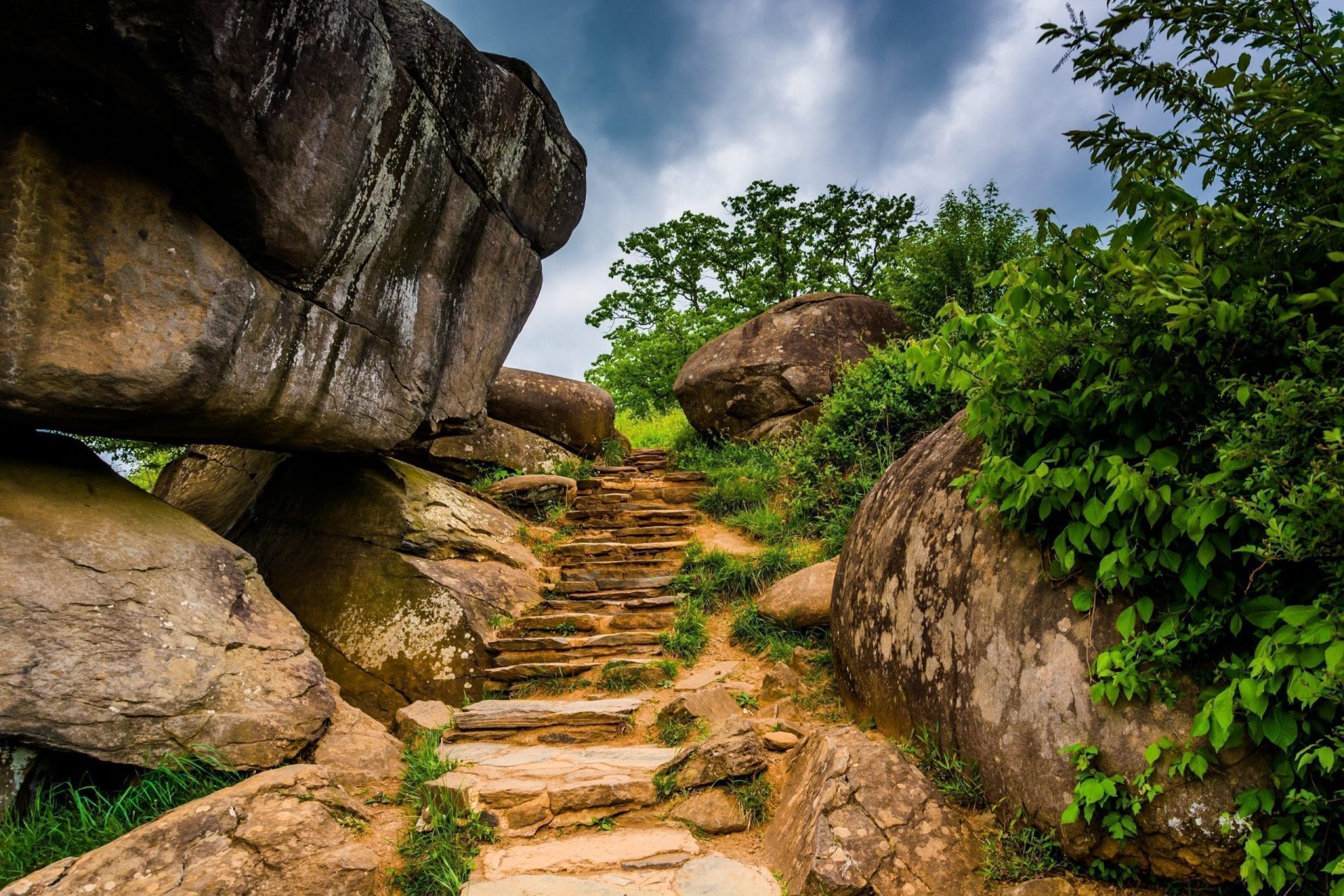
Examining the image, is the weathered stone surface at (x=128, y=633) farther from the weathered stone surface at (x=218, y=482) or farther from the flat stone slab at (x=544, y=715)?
the weathered stone surface at (x=218, y=482)

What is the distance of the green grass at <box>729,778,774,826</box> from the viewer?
137 inches

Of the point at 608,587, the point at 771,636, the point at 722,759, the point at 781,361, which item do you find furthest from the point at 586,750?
the point at 781,361

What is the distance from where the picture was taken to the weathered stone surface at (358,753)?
3857mm

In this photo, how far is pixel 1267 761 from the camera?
2318 mm

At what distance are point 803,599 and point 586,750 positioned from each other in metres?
2.30

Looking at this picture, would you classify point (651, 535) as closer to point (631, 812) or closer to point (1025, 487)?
point (631, 812)

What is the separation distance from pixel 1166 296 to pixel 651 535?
7148 mm

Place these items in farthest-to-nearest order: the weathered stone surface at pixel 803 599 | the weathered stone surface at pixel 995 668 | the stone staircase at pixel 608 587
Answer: the stone staircase at pixel 608 587 → the weathered stone surface at pixel 803 599 → the weathered stone surface at pixel 995 668

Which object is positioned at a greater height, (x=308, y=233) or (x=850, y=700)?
(x=308, y=233)

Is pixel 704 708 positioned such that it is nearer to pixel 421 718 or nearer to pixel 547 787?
pixel 547 787

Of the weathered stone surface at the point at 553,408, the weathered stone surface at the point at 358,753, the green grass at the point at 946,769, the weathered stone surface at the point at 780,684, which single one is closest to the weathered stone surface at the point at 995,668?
the green grass at the point at 946,769

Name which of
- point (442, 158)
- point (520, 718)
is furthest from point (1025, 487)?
point (442, 158)

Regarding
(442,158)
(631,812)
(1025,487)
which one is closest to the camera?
(1025,487)

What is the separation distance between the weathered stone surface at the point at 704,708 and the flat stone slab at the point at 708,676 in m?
0.35
